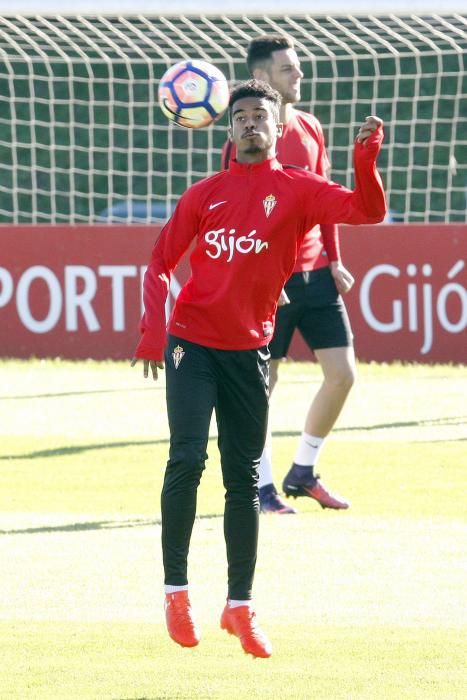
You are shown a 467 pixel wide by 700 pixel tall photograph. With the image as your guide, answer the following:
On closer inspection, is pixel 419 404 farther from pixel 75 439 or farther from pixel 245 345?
pixel 245 345

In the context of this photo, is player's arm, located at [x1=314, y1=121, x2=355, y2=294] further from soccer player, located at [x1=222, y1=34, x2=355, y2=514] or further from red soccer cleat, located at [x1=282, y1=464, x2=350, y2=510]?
red soccer cleat, located at [x1=282, y1=464, x2=350, y2=510]

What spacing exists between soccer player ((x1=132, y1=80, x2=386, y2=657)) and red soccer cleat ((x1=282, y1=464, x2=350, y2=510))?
251 cm

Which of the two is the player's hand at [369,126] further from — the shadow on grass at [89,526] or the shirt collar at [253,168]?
the shadow on grass at [89,526]

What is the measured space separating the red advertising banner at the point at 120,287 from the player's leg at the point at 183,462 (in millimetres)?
9791

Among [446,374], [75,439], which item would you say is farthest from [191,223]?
[446,374]

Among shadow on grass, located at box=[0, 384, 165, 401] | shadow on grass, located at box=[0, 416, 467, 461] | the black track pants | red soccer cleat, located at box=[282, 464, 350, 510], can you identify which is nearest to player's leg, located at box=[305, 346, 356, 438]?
red soccer cleat, located at box=[282, 464, 350, 510]

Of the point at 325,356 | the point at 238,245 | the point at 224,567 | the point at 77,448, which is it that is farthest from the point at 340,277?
the point at 77,448

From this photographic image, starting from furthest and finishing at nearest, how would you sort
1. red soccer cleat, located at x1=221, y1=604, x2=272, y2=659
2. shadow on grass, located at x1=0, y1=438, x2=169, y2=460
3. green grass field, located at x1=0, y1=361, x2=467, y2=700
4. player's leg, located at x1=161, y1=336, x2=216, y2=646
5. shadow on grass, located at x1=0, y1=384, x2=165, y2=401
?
shadow on grass, located at x1=0, y1=384, x2=165, y2=401, shadow on grass, located at x1=0, y1=438, x2=169, y2=460, player's leg, located at x1=161, y1=336, x2=216, y2=646, red soccer cleat, located at x1=221, y1=604, x2=272, y2=659, green grass field, located at x1=0, y1=361, x2=467, y2=700

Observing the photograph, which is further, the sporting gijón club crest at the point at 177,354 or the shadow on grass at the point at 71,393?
the shadow on grass at the point at 71,393

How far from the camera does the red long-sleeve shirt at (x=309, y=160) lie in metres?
7.96

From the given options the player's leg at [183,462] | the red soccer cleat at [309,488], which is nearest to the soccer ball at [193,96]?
the red soccer cleat at [309,488]

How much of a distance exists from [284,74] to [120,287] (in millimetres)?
7861

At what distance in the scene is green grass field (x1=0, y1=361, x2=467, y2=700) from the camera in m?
5.05

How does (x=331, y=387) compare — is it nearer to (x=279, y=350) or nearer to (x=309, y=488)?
(x=279, y=350)
